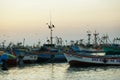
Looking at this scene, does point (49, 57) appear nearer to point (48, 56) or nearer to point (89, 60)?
point (48, 56)

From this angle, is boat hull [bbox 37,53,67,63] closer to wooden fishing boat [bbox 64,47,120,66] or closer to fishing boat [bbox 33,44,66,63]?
fishing boat [bbox 33,44,66,63]

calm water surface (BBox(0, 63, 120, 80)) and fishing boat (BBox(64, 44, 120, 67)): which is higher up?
fishing boat (BBox(64, 44, 120, 67))

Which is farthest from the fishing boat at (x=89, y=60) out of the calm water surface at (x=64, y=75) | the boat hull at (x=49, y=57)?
the boat hull at (x=49, y=57)

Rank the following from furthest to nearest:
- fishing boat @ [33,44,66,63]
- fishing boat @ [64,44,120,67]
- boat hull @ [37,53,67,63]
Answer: boat hull @ [37,53,67,63] → fishing boat @ [33,44,66,63] → fishing boat @ [64,44,120,67]

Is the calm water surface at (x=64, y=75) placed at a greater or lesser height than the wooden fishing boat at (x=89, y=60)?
lesser

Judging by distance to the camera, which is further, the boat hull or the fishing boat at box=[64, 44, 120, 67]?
the boat hull

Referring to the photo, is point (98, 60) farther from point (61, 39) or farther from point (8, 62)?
point (61, 39)

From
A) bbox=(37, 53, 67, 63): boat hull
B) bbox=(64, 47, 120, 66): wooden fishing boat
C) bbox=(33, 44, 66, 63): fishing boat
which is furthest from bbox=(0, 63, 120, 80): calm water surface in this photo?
bbox=(37, 53, 67, 63): boat hull

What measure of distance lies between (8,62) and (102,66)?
15323 millimetres

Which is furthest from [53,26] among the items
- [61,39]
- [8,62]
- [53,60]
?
[61,39]

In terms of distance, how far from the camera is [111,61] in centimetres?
5391

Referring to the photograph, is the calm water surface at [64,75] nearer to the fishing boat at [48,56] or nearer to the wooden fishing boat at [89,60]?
the wooden fishing boat at [89,60]

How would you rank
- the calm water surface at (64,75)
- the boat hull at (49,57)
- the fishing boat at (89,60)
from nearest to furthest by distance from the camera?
the calm water surface at (64,75) → the fishing boat at (89,60) → the boat hull at (49,57)

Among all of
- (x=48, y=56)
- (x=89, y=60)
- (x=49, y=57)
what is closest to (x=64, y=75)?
(x=89, y=60)
